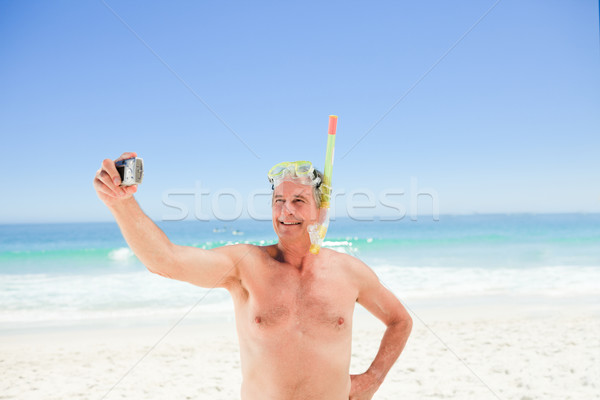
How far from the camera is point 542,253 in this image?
840 inches

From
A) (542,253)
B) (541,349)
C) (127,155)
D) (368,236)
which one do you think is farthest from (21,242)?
(127,155)

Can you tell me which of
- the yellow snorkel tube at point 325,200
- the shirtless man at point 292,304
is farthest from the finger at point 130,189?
the yellow snorkel tube at point 325,200

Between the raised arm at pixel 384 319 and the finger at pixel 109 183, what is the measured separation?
137 centimetres

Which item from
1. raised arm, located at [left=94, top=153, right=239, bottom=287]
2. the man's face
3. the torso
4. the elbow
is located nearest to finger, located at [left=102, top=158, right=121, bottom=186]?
raised arm, located at [left=94, top=153, right=239, bottom=287]

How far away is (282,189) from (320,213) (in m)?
0.23

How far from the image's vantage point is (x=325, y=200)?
2473 millimetres

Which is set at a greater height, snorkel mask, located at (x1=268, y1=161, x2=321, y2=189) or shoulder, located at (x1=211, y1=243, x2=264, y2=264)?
snorkel mask, located at (x1=268, y1=161, x2=321, y2=189)

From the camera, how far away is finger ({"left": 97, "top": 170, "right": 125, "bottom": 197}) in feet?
4.90

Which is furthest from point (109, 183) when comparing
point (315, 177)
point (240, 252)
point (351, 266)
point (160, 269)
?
point (351, 266)

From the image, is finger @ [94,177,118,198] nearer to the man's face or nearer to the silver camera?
the silver camera

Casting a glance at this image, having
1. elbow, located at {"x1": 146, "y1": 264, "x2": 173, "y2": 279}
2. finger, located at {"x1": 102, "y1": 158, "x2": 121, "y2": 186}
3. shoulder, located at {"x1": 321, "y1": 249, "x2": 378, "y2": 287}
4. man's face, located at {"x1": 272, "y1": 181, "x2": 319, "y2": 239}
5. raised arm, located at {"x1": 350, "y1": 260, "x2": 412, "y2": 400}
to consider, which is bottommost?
raised arm, located at {"x1": 350, "y1": 260, "x2": 412, "y2": 400}

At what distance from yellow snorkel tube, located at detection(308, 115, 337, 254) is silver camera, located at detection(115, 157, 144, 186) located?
1054 mm

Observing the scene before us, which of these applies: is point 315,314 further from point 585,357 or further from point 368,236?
point 368,236

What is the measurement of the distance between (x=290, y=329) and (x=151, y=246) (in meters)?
0.84
